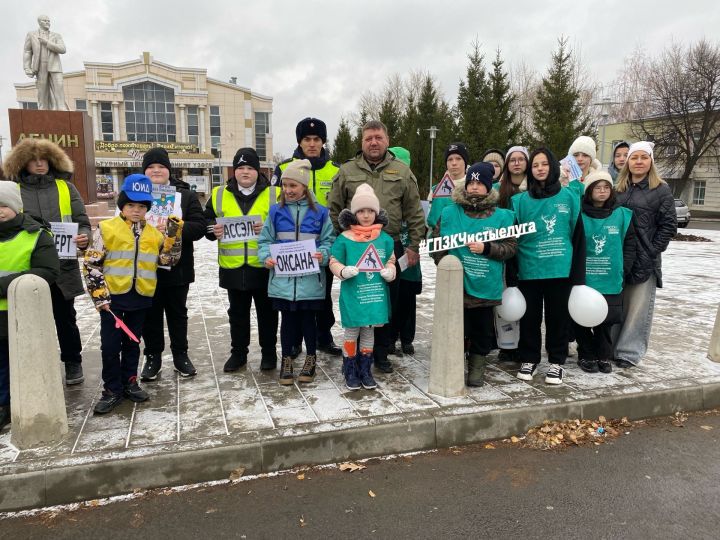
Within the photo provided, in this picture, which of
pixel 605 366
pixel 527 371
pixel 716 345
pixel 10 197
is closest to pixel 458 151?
pixel 527 371

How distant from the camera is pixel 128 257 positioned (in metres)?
4.14

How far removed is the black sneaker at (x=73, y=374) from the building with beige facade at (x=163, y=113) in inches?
1840

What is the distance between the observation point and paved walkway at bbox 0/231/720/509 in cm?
350

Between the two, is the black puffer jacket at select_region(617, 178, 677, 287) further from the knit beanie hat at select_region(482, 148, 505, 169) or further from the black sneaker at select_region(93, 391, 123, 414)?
the black sneaker at select_region(93, 391, 123, 414)

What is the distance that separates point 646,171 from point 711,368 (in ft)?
6.86

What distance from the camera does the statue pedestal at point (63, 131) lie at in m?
13.7

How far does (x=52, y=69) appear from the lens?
15.6m

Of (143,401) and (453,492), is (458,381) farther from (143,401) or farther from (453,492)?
(143,401)

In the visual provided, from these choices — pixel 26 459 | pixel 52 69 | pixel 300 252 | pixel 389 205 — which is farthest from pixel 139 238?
pixel 52 69

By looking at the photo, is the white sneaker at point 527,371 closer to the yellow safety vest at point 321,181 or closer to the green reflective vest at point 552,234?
the green reflective vest at point 552,234

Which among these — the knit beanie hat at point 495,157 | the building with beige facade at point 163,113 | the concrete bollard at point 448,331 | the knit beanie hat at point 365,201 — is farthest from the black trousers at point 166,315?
the building with beige facade at point 163,113

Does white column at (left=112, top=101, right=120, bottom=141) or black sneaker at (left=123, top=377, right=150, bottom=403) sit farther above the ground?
white column at (left=112, top=101, right=120, bottom=141)

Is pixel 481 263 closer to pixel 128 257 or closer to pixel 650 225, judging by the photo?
pixel 650 225

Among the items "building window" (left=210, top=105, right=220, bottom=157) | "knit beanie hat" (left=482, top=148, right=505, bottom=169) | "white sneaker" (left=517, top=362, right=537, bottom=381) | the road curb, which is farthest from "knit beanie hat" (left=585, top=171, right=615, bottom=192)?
"building window" (left=210, top=105, right=220, bottom=157)
